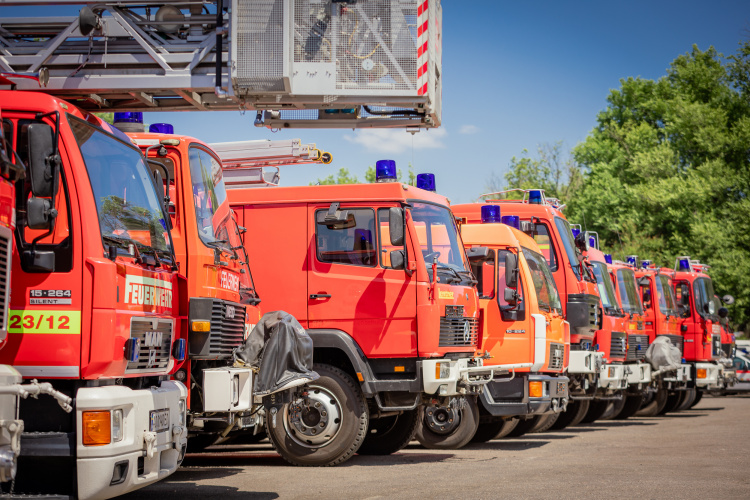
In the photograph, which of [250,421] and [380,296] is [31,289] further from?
[380,296]

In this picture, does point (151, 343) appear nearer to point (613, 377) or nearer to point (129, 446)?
point (129, 446)

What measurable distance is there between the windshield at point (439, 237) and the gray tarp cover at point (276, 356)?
114 inches

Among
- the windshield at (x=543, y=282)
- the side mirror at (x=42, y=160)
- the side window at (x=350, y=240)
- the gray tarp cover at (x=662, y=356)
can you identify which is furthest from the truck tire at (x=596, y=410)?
the side mirror at (x=42, y=160)

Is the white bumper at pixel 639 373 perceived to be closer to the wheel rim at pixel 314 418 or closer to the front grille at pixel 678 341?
the front grille at pixel 678 341

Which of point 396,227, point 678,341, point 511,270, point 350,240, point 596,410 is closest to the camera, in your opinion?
point 396,227

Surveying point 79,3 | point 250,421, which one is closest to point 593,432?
point 250,421

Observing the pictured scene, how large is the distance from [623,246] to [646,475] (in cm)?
3316

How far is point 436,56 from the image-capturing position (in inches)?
348

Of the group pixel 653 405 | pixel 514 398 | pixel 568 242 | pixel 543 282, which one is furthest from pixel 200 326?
pixel 653 405

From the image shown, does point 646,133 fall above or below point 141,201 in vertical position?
above

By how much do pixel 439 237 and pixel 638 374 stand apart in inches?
345

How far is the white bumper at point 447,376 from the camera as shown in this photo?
35.5ft

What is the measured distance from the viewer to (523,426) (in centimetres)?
1605

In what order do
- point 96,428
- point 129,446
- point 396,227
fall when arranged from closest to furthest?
point 96,428 → point 129,446 → point 396,227
